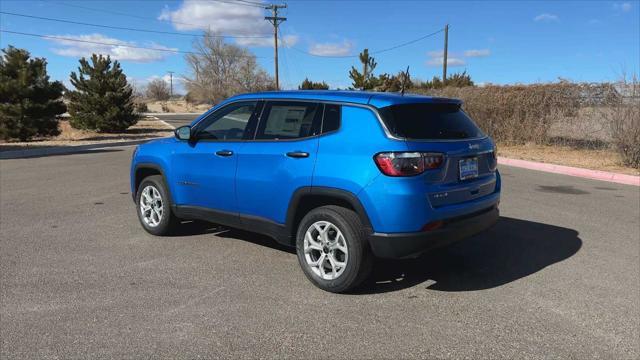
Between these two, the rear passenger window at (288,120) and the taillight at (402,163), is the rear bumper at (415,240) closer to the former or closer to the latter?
the taillight at (402,163)

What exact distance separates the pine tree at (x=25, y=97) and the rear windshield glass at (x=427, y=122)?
20027 millimetres

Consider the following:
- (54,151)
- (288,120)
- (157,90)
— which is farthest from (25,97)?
(157,90)

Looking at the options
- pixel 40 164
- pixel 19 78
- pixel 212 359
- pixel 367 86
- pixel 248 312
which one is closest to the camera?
pixel 212 359

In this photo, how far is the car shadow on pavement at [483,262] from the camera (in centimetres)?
437

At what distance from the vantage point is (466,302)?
13.0 ft

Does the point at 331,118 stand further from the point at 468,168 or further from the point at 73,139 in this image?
the point at 73,139

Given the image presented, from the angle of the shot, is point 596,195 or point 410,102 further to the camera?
point 596,195

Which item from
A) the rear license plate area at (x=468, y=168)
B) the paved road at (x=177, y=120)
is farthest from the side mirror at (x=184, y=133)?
the paved road at (x=177, y=120)

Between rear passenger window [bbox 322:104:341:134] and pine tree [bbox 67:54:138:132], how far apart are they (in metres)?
22.4

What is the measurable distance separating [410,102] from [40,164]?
12.3m

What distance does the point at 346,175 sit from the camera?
151 inches

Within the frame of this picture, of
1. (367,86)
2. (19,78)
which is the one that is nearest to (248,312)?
(19,78)

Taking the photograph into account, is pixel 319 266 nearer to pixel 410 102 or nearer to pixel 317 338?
pixel 317 338

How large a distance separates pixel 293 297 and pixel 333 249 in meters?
0.51
